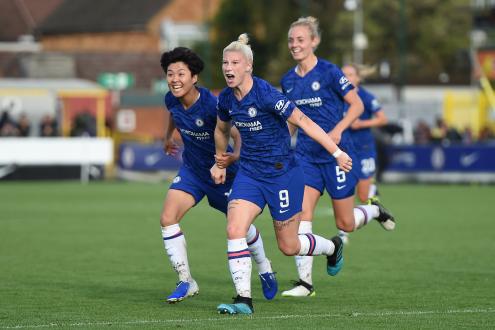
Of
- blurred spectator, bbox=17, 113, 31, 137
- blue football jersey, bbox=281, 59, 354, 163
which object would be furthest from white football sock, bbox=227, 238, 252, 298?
blurred spectator, bbox=17, 113, 31, 137

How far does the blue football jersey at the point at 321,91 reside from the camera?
451 inches

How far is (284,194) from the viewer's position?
987cm

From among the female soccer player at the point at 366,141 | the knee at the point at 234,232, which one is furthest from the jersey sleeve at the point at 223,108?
the female soccer player at the point at 366,141

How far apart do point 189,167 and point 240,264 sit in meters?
1.50

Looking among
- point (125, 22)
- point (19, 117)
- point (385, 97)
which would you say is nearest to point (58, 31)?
point (125, 22)

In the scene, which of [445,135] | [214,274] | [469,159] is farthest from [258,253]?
[445,135]

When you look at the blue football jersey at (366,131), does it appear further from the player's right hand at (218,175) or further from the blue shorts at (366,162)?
the player's right hand at (218,175)

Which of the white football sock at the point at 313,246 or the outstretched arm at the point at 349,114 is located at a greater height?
the outstretched arm at the point at 349,114

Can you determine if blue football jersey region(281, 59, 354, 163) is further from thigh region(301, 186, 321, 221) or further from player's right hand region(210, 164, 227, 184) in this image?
player's right hand region(210, 164, 227, 184)

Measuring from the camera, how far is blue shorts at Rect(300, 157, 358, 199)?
11.7 m

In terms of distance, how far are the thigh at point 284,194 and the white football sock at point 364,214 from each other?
2385mm

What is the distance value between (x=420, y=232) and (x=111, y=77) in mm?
30436

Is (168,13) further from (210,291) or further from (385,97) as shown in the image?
(210,291)

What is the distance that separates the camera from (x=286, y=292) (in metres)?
11.1
